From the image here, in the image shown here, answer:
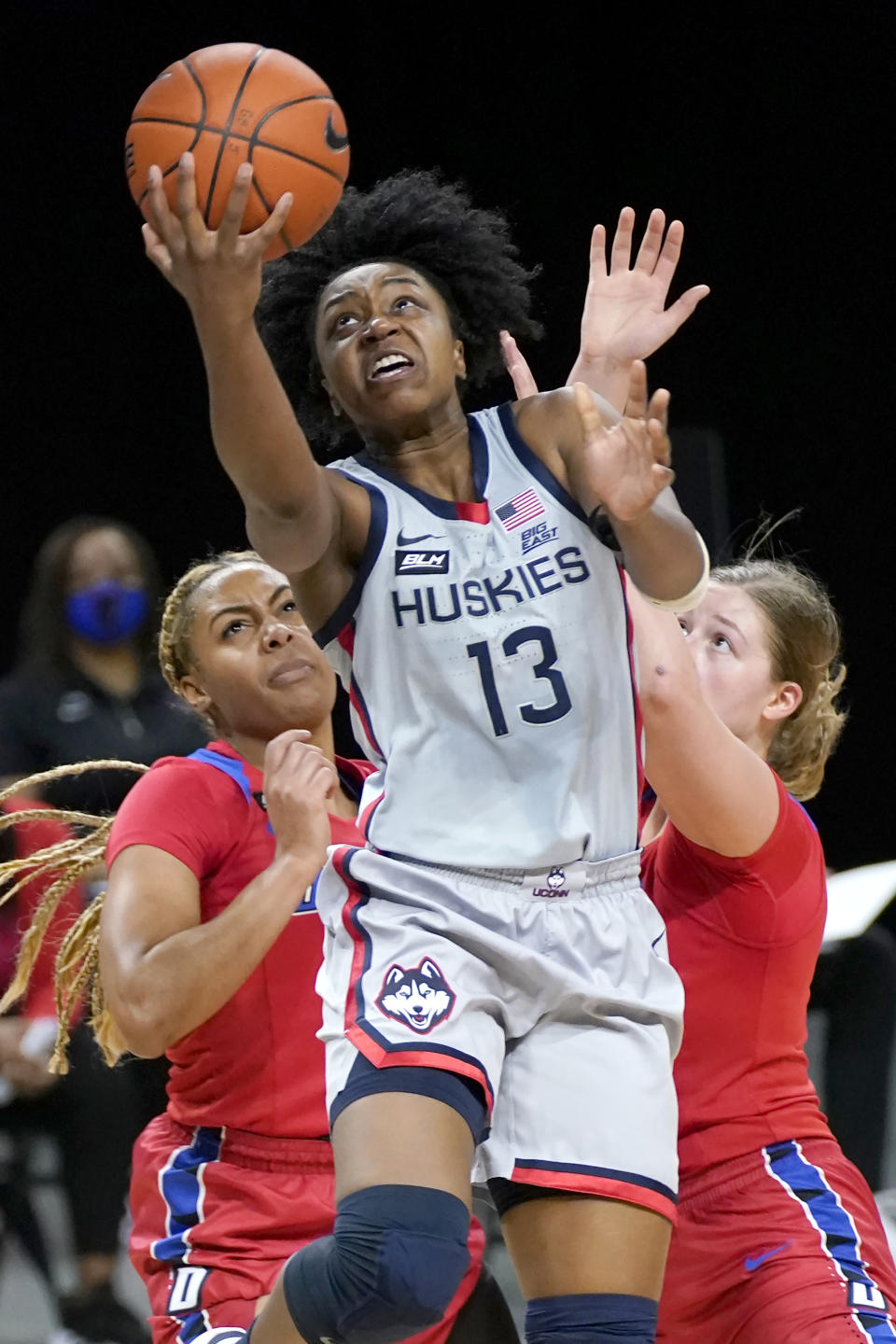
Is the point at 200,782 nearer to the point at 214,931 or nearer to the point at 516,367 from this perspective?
the point at 214,931

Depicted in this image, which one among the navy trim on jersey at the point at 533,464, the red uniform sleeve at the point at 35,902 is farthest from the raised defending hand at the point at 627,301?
the red uniform sleeve at the point at 35,902

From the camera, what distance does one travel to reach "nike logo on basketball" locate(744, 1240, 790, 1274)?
7.18ft

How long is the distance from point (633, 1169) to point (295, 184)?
4.19ft

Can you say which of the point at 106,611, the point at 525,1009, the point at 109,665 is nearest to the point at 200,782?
the point at 525,1009

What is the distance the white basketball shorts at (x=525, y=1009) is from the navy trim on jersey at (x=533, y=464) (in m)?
0.47

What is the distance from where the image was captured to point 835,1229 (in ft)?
7.28

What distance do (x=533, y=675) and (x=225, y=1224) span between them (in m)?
0.92

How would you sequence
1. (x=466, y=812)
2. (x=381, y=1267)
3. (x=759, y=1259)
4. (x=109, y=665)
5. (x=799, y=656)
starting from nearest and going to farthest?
(x=381, y=1267) < (x=466, y=812) < (x=759, y=1259) < (x=799, y=656) < (x=109, y=665)

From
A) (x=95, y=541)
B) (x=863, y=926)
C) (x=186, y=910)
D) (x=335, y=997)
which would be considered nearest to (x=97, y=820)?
(x=186, y=910)

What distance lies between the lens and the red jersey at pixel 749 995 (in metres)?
2.33

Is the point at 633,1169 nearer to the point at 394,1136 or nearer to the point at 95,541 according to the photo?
the point at 394,1136

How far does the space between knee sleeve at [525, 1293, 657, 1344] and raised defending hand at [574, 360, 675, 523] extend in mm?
917

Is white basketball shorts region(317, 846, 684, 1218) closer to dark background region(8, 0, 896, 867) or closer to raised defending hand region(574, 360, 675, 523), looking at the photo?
raised defending hand region(574, 360, 675, 523)

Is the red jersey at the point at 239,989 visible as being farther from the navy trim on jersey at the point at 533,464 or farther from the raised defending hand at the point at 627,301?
the raised defending hand at the point at 627,301
